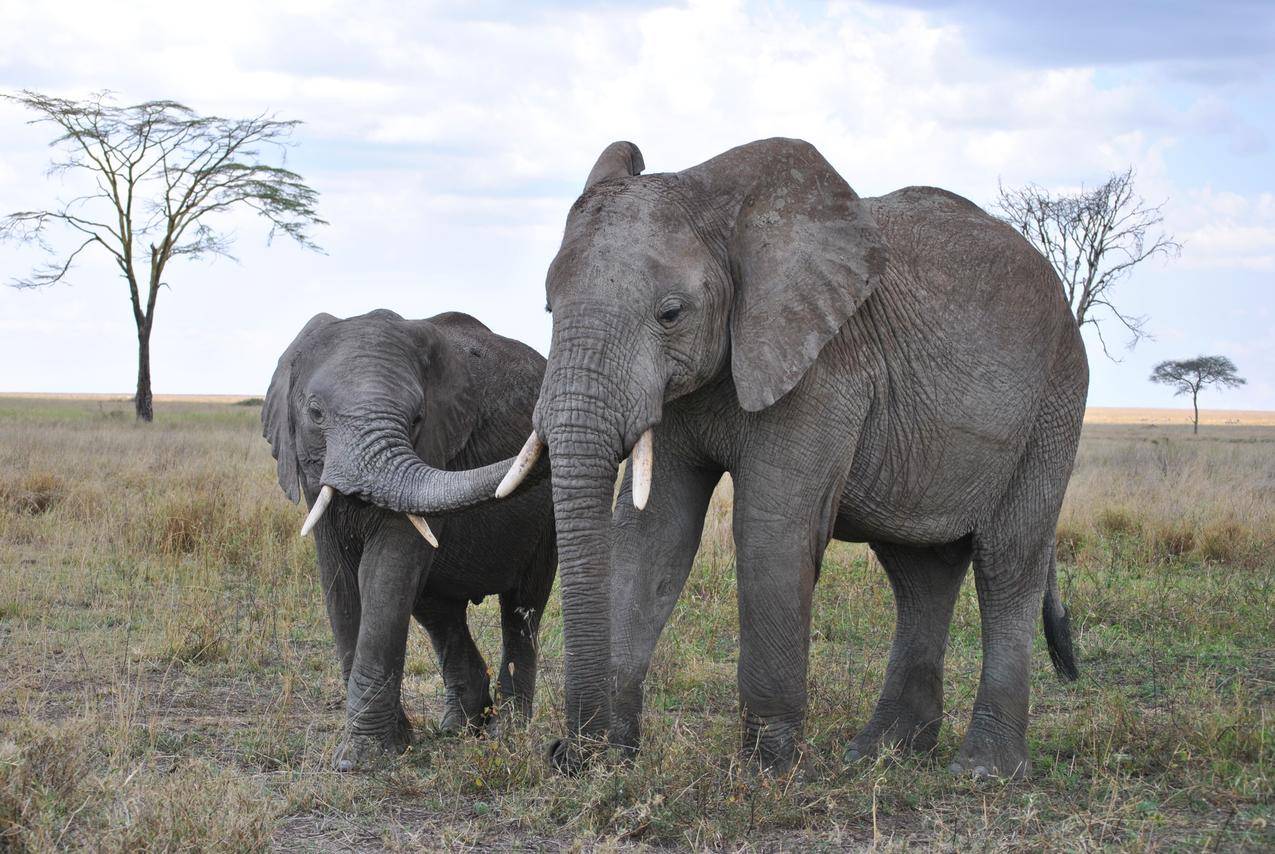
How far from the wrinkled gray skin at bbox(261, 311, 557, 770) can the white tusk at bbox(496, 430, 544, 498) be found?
0.22 m

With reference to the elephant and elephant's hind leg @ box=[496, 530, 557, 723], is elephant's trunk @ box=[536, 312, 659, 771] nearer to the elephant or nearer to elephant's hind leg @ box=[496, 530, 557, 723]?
the elephant

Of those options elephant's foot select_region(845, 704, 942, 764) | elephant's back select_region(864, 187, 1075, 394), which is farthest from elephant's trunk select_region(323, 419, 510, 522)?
elephant's foot select_region(845, 704, 942, 764)

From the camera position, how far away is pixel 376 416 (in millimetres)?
5926

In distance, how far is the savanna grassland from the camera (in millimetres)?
4797

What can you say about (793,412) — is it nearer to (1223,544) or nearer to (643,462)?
(643,462)

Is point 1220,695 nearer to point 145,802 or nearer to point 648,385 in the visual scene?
point 648,385

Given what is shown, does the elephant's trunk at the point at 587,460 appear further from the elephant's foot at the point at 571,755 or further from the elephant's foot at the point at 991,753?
the elephant's foot at the point at 991,753

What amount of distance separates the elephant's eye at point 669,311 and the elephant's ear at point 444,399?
165cm

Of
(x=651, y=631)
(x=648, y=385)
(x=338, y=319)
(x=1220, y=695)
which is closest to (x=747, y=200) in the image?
(x=648, y=385)

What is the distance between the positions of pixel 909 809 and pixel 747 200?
2410 mm

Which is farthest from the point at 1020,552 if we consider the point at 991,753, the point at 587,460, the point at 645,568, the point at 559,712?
the point at 587,460

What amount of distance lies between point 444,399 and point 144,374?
31.5 meters

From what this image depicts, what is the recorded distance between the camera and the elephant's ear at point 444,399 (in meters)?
6.44

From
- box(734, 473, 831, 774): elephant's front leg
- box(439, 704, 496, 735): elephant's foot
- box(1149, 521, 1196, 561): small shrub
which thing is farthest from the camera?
box(1149, 521, 1196, 561): small shrub
